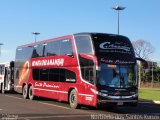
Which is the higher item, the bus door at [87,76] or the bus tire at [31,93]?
the bus door at [87,76]

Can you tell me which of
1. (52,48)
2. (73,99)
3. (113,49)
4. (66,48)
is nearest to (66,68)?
(66,48)

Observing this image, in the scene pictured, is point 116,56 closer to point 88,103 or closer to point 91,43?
point 91,43

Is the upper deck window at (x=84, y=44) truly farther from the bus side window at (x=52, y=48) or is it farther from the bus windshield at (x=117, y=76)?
the bus side window at (x=52, y=48)

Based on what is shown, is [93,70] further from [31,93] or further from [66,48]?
[31,93]

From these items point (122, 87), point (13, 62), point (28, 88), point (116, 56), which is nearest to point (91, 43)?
point (116, 56)

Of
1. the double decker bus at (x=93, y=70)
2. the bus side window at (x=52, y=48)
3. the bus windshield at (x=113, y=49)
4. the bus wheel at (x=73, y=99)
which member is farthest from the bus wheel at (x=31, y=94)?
the bus windshield at (x=113, y=49)

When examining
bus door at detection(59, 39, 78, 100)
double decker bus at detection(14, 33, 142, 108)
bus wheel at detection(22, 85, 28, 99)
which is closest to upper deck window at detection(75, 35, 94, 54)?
double decker bus at detection(14, 33, 142, 108)

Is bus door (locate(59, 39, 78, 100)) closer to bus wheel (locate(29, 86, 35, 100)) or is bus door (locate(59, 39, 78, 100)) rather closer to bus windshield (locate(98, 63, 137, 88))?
bus windshield (locate(98, 63, 137, 88))

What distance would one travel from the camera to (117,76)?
19.7m

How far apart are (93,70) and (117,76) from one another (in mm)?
1174

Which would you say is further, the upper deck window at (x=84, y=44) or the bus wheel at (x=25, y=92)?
the bus wheel at (x=25, y=92)

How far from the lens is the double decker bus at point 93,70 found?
19.4 m

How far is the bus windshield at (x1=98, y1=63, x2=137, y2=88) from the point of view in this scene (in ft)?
63.7

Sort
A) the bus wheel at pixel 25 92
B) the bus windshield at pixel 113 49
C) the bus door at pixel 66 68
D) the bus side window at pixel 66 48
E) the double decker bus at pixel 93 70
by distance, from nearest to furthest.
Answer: the double decker bus at pixel 93 70 → the bus windshield at pixel 113 49 → the bus door at pixel 66 68 → the bus side window at pixel 66 48 → the bus wheel at pixel 25 92
